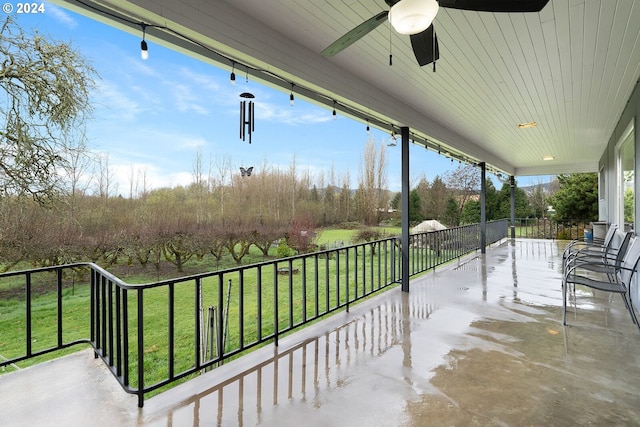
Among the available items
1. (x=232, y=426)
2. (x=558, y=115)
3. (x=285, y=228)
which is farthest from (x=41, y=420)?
(x=558, y=115)

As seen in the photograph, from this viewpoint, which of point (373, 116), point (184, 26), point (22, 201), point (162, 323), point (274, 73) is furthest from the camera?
point (162, 323)

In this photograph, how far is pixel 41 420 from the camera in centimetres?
171

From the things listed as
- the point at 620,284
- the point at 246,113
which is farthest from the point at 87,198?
the point at 620,284

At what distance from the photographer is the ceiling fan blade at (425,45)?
2035 millimetres

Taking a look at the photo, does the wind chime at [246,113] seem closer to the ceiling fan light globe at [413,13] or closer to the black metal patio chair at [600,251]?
the ceiling fan light globe at [413,13]

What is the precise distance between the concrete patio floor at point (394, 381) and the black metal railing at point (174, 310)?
0.50 ft

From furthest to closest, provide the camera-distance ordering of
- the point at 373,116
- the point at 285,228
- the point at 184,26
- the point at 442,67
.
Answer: the point at 285,228 < the point at 373,116 < the point at 442,67 < the point at 184,26

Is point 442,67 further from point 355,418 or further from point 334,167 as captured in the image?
point 334,167

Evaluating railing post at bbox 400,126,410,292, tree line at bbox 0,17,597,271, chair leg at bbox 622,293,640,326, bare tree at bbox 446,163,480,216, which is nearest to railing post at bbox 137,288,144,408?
tree line at bbox 0,17,597,271

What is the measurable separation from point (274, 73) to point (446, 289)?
375 centimetres

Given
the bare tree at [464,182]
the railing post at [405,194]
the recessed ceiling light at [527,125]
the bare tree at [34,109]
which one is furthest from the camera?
the bare tree at [464,182]

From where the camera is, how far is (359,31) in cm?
192

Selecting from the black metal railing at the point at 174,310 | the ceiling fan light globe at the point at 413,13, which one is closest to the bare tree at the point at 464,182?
the black metal railing at the point at 174,310

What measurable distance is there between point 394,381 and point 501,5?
235 cm
